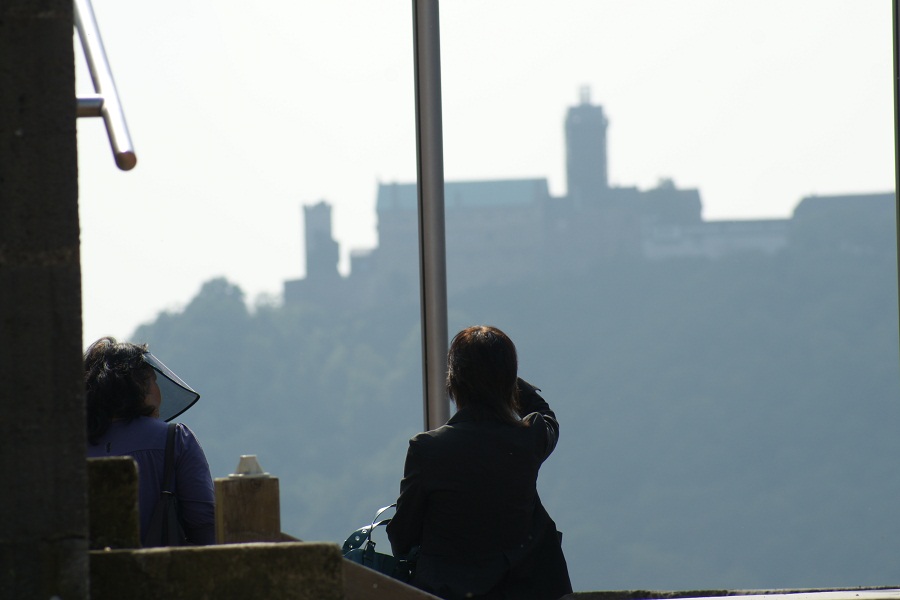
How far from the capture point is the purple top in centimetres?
221

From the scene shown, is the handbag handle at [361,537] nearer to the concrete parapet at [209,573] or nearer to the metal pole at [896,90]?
the concrete parapet at [209,573]

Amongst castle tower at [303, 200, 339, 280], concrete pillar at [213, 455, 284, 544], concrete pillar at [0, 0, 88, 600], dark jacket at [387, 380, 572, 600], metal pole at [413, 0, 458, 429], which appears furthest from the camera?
castle tower at [303, 200, 339, 280]

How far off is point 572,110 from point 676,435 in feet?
29.5

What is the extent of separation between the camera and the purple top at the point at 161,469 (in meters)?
2.21

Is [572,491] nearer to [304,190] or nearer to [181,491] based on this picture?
[304,190]

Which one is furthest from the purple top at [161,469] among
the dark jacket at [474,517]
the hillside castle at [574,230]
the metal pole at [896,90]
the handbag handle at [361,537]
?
the hillside castle at [574,230]

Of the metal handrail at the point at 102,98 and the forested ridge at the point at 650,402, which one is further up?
the metal handrail at the point at 102,98

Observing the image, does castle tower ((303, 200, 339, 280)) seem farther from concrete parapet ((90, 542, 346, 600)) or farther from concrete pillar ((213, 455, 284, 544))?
concrete parapet ((90, 542, 346, 600))

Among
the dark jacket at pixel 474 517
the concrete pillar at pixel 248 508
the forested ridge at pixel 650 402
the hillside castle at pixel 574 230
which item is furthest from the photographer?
the forested ridge at pixel 650 402

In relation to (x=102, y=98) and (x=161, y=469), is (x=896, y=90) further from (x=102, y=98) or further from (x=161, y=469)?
(x=102, y=98)

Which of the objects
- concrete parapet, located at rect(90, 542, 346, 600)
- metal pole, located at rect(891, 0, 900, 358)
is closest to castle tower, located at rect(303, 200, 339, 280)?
metal pole, located at rect(891, 0, 900, 358)

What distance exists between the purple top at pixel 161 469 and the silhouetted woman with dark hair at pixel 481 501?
1.33ft

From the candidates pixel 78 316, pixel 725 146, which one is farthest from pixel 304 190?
pixel 78 316

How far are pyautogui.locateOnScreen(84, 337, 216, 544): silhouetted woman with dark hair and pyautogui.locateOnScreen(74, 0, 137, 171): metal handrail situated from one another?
953mm
